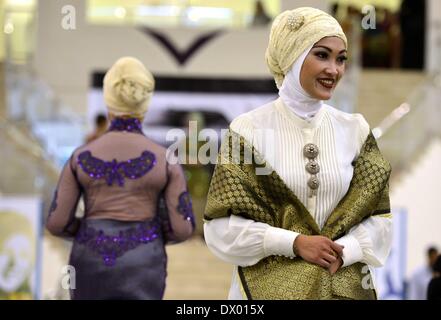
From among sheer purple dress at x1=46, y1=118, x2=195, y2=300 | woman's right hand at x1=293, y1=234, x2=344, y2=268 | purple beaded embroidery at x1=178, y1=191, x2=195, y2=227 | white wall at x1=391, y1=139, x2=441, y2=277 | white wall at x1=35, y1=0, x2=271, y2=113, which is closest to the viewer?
woman's right hand at x1=293, y1=234, x2=344, y2=268

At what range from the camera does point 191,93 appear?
22.5m

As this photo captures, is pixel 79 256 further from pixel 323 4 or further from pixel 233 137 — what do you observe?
pixel 323 4

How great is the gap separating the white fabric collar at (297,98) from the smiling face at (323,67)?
1.9 inches

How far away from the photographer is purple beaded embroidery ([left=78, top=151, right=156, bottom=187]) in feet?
21.1

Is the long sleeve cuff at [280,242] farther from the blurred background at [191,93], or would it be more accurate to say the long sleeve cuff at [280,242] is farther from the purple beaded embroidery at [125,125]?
the blurred background at [191,93]

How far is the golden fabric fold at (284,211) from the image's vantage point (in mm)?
4812

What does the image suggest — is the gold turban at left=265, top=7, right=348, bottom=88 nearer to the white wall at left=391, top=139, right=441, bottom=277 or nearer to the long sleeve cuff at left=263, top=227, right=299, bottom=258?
the long sleeve cuff at left=263, top=227, right=299, bottom=258

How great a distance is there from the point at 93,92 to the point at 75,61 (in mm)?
954

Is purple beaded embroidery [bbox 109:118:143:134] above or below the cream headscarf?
below

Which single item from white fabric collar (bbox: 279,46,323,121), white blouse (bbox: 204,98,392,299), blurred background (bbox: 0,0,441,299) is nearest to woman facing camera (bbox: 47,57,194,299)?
white blouse (bbox: 204,98,392,299)

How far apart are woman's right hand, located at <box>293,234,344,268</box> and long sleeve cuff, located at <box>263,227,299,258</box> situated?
0.02m

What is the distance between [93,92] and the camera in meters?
21.5

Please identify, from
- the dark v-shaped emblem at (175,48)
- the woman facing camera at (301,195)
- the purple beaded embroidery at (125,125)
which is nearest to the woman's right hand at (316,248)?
the woman facing camera at (301,195)
